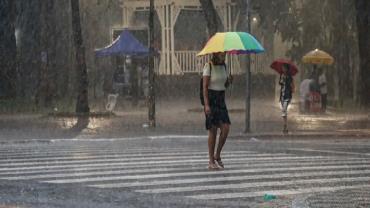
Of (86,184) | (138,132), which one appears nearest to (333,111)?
(138,132)

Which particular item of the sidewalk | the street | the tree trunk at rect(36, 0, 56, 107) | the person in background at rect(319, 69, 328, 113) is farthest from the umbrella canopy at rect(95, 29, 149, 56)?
the street

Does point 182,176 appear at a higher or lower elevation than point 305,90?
higher

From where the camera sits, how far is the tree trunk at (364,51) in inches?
1242

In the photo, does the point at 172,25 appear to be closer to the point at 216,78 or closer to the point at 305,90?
the point at 305,90

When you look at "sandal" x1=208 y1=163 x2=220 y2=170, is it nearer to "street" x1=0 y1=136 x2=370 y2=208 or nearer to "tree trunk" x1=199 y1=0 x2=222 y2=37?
"street" x1=0 y1=136 x2=370 y2=208

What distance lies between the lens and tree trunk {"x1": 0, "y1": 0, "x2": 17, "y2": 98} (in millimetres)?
35469

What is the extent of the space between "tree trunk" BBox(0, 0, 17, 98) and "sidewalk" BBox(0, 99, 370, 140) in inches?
290

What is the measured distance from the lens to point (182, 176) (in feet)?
40.3

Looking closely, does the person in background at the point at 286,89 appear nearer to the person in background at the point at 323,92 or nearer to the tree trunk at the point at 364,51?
the person in background at the point at 323,92

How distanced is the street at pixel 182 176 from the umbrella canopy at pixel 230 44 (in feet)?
6.85

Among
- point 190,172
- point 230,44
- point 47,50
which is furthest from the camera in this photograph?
point 47,50

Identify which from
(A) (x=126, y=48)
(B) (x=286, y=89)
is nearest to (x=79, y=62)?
(A) (x=126, y=48)

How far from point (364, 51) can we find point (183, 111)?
815 centimetres

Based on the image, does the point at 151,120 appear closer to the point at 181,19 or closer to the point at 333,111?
the point at 333,111
